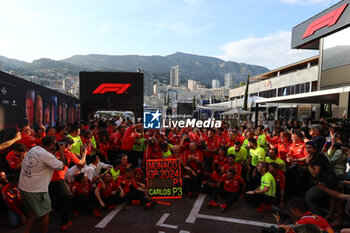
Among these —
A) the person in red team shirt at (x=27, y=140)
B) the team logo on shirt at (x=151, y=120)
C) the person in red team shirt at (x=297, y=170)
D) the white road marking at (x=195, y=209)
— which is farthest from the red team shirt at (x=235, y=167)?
the person in red team shirt at (x=27, y=140)

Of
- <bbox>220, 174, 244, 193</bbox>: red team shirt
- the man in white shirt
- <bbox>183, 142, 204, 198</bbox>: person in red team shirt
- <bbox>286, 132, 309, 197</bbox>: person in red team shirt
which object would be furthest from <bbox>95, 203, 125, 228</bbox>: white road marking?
<bbox>286, 132, 309, 197</bbox>: person in red team shirt

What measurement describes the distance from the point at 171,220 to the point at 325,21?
21.3 m

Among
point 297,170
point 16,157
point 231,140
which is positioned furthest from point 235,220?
point 16,157

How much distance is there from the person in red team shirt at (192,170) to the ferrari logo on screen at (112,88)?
6.03m

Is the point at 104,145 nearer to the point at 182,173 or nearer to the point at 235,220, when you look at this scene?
the point at 182,173

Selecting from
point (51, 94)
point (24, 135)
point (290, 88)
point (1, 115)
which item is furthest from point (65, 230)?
point (290, 88)

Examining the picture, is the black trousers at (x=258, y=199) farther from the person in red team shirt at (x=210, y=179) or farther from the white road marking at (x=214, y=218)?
the person in red team shirt at (x=210, y=179)

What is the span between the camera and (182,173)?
609 centimetres

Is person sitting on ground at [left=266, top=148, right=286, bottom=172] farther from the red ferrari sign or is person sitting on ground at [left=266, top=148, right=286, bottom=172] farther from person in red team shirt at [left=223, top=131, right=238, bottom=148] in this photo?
the red ferrari sign

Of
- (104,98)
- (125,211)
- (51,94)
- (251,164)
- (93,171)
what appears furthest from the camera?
(104,98)

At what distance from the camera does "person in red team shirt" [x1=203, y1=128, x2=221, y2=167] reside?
6836 mm

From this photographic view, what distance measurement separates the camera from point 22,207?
13.9ft

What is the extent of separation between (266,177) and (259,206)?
740 millimetres

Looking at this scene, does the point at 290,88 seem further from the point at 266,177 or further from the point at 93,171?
the point at 93,171
